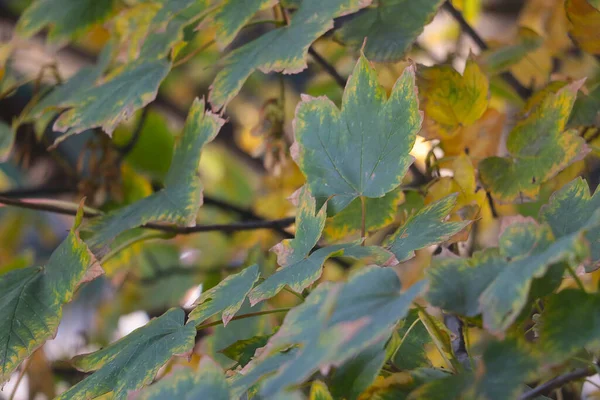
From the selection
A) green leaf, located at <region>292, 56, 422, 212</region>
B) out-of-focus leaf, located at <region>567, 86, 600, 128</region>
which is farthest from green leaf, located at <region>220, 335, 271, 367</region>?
out-of-focus leaf, located at <region>567, 86, 600, 128</region>

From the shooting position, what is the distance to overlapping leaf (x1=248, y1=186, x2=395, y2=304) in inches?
15.1

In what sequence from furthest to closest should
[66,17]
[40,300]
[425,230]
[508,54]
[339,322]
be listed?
[66,17] → [508,54] → [40,300] → [425,230] → [339,322]

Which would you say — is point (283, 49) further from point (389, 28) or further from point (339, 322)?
point (339, 322)

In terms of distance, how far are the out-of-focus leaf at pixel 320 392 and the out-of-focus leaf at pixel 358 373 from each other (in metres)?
0.02

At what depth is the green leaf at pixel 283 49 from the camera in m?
0.51

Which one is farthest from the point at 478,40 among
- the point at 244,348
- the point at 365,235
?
the point at 244,348

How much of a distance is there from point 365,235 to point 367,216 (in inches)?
2.0

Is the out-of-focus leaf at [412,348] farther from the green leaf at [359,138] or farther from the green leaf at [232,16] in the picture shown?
the green leaf at [232,16]

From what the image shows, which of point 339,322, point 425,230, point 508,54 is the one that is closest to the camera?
point 339,322

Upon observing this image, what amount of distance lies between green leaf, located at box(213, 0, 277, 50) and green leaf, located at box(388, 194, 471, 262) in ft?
0.74

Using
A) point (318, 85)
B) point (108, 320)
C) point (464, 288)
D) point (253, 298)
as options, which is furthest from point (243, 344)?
point (108, 320)

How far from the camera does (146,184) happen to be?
0.87m

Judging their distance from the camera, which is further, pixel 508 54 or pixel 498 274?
pixel 508 54

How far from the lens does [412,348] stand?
42 centimetres
